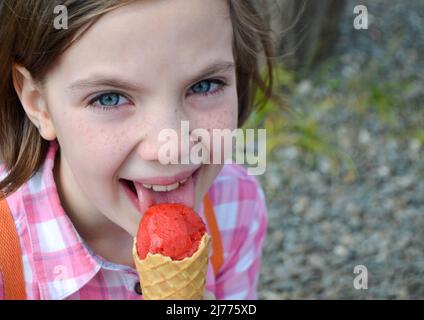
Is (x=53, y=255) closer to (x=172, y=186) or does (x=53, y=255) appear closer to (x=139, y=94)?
(x=172, y=186)

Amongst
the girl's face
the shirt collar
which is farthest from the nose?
the shirt collar

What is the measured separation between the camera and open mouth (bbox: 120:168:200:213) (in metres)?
1.70

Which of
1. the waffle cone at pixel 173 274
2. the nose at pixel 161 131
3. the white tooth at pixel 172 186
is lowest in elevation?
the waffle cone at pixel 173 274

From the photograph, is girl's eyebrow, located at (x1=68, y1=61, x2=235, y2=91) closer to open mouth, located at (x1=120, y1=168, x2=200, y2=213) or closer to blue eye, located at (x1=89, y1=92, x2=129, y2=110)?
blue eye, located at (x1=89, y1=92, x2=129, y2=110)

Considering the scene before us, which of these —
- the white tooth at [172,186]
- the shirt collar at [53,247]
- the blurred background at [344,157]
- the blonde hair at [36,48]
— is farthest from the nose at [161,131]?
the blurred background at [344,157]

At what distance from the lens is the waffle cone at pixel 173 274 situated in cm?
162

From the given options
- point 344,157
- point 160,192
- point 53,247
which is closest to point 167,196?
point 160,192

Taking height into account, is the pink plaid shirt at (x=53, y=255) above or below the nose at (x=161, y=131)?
below

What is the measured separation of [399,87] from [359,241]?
1093 millimetres

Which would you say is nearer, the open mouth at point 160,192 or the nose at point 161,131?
the nose at point 161,131

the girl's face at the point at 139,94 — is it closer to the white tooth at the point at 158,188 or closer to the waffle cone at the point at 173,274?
the white tooth at the point at 158,188

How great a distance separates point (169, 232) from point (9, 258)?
0.45m
